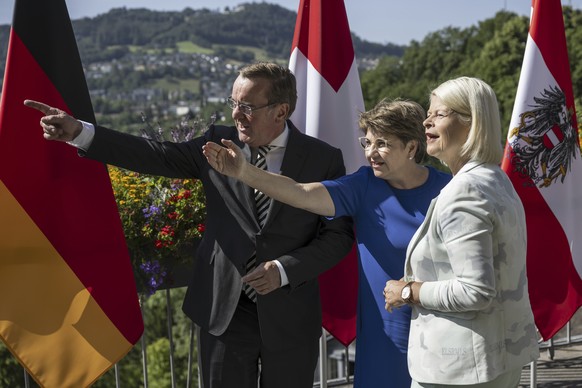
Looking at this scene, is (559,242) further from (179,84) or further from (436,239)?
(179,84)

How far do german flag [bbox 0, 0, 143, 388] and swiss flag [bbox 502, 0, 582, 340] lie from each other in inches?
80.9

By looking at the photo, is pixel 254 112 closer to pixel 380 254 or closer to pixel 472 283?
pixel 380 254

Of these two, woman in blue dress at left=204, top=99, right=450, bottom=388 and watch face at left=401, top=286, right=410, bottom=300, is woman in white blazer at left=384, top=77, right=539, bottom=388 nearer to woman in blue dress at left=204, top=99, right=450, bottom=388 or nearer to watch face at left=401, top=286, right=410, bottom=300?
watch face at left=401, top=286, right=410, bottom=300

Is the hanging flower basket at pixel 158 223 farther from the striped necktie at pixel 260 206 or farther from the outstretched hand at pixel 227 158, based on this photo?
the outstretched hand at pixel 227 158

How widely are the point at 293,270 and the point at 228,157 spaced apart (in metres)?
0.54

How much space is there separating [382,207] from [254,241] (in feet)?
1.64

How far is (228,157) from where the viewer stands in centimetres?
291

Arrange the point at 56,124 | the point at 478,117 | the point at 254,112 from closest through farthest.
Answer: the point at 478,117
the point at 56,124
the point at 254,112

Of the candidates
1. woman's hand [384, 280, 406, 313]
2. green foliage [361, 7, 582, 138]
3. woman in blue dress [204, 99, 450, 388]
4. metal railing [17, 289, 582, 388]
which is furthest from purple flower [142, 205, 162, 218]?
green foliage [361, 7, 582, 138]

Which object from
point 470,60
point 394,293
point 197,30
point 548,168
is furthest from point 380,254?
point 197,30

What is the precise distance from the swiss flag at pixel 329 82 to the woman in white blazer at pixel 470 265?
62.8 inches

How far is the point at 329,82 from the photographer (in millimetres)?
4277

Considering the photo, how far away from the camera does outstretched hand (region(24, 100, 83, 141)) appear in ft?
9.81

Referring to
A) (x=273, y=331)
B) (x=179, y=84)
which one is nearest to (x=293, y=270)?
(x=273, y=331)
